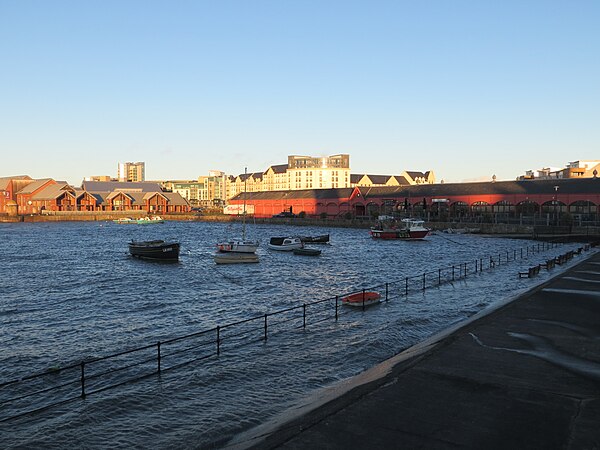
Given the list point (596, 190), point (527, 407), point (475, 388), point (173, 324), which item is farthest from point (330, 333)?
point (596, 190)

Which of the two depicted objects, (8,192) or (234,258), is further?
(8,192)

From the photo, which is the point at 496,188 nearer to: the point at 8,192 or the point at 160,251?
the point at 160,251

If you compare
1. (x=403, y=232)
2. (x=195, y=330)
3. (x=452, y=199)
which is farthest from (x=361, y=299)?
(x=452, y=199)

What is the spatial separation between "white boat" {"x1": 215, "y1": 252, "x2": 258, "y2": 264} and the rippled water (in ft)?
4.90

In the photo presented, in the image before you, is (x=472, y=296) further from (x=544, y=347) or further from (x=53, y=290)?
(x=53, y=290)

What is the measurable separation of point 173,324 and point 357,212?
402ft

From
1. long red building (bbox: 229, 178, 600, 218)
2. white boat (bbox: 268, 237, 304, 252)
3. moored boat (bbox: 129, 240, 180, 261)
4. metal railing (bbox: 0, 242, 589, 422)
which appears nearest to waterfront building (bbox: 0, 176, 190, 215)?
long red building (bbox: 229, 178, 600, 218)

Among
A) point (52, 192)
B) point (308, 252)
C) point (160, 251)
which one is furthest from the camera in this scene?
point (52, 192)

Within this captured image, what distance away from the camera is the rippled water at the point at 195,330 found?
579 inches

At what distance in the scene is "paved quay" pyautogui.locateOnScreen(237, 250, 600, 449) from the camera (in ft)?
A: 34.9

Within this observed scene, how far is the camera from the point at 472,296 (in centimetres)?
3516

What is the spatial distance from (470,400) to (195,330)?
55.1 feet

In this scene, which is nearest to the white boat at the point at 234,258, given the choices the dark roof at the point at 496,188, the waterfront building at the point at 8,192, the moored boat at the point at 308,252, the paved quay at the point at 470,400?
the moored boat at the point at 308,252

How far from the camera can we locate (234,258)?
194 ft
